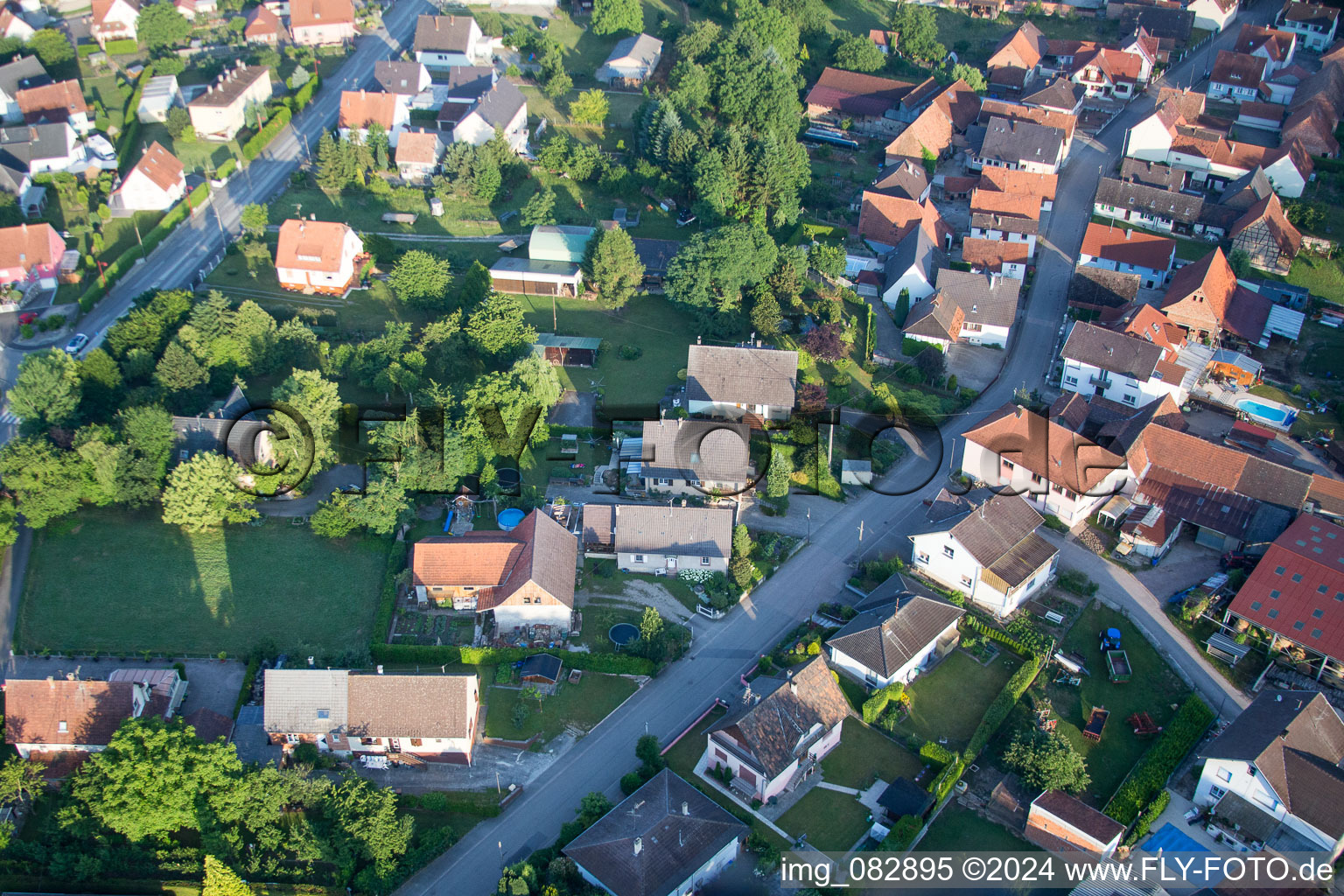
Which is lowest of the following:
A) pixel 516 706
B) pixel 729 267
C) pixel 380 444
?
pixel 516 706

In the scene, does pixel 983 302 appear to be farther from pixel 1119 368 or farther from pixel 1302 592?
pixel 1302 592

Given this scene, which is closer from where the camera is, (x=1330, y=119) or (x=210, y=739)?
(x=210, y=739)

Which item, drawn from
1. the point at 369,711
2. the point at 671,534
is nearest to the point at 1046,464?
the point at 671,534

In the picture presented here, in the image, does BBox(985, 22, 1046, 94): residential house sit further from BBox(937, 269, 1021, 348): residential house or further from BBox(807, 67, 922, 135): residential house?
BBox(937, 269, 1021, 348): residential house

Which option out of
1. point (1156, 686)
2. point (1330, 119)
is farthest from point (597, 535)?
point (1330, 119)

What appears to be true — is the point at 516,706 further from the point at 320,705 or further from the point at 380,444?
the point at 380,444
